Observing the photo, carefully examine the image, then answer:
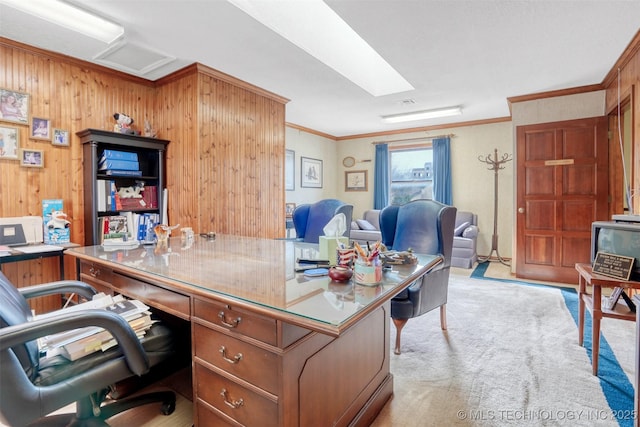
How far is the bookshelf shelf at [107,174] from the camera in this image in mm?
3125

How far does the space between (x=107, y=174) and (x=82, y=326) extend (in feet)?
8.63

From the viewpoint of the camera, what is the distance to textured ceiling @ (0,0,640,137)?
Result: 2.39 m

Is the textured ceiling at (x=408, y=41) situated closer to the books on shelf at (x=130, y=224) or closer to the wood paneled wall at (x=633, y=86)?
the wood paneled wall at (x=633, y=86)

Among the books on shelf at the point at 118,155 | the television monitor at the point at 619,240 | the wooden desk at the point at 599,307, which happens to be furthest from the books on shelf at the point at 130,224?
the television monitor at the point at 619,240

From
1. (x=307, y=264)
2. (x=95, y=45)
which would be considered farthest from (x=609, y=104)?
(x=95, y=45)

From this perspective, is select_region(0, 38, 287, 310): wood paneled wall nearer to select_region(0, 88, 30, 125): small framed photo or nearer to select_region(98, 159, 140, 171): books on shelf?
→ select_region(0, 88, 30, 125): small framed photo

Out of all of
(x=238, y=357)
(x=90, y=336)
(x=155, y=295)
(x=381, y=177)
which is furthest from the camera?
(x=381, y=177)

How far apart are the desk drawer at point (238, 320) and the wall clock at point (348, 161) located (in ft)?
21.2

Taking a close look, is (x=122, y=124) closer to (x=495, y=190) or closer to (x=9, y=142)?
(x=9, y=142)

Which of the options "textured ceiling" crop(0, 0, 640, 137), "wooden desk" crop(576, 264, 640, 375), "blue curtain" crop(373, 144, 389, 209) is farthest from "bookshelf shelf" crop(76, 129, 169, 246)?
"blue curtain" crop(373, 144, 389, 209)

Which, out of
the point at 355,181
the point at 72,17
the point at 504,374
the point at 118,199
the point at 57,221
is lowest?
Result: the point at 504,374

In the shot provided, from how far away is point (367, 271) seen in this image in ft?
3.96

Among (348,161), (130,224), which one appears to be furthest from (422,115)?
(130,224)

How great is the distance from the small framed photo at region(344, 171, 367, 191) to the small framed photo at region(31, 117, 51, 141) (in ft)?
18.1
